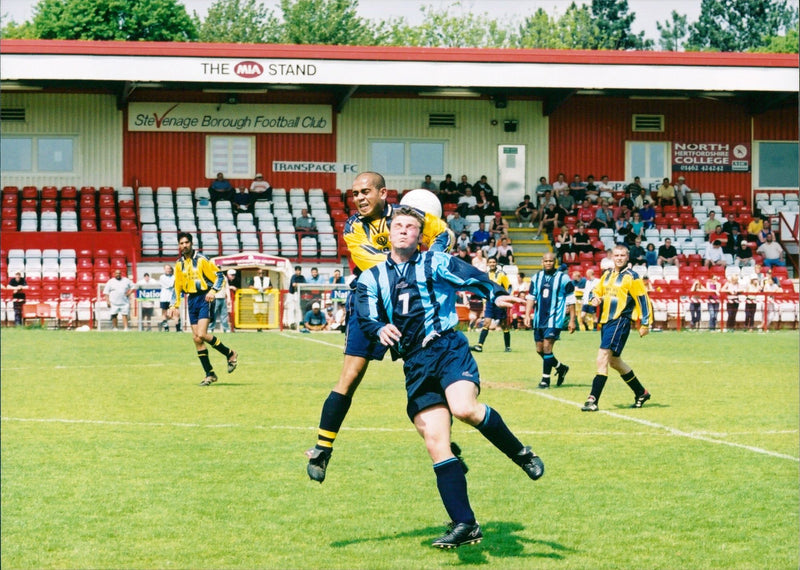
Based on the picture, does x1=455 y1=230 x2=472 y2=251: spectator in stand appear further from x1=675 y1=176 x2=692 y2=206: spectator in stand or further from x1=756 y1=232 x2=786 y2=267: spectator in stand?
x1=756 y1=232 x2=786 y2=267: spectator in stand

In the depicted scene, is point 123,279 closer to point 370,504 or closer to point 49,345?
point 49,345

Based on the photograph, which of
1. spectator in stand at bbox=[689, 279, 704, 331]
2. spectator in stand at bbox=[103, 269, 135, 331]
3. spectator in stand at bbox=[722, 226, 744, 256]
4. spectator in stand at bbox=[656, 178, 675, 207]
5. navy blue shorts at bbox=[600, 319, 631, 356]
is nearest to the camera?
navy blue shorts at bbox=[600, 319, 631, 356]

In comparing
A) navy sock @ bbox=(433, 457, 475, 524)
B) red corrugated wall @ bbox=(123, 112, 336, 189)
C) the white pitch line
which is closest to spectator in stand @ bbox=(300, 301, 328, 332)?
red corrugated wall @ bbox=(123, 112, 336, 189)

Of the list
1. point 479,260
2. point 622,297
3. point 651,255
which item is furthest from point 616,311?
point 651,255

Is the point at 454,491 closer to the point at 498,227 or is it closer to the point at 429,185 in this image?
the point at 498,227

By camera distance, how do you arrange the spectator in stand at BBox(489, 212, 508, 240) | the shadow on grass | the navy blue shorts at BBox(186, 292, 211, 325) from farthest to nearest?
the spectator in stand at BBox(489, 212, 508, 240) → the navy blue shorts at BBox(186, 292, 211, 325) → the shadow on grass

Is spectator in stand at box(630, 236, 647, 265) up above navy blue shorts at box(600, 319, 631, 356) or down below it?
above

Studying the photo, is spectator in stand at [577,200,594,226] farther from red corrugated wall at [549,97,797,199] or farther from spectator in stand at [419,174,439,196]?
spectator in stand at [419,174,439,196]

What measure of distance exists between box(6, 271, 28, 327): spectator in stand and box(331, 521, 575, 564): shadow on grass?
26456 millimetres

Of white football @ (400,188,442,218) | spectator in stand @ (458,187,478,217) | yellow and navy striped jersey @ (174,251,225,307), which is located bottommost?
yellow and navy striped jersey @ (174,251,225,307)

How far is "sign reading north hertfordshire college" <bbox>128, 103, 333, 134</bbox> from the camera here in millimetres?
41781

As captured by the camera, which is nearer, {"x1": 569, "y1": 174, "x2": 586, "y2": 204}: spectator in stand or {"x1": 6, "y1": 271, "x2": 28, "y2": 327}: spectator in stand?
{"x1": 6, "y1": 271, "x2": 28, "y2": 327}: spectator in stand

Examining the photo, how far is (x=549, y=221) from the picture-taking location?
39.4 metres

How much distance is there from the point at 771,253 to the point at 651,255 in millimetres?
4295
